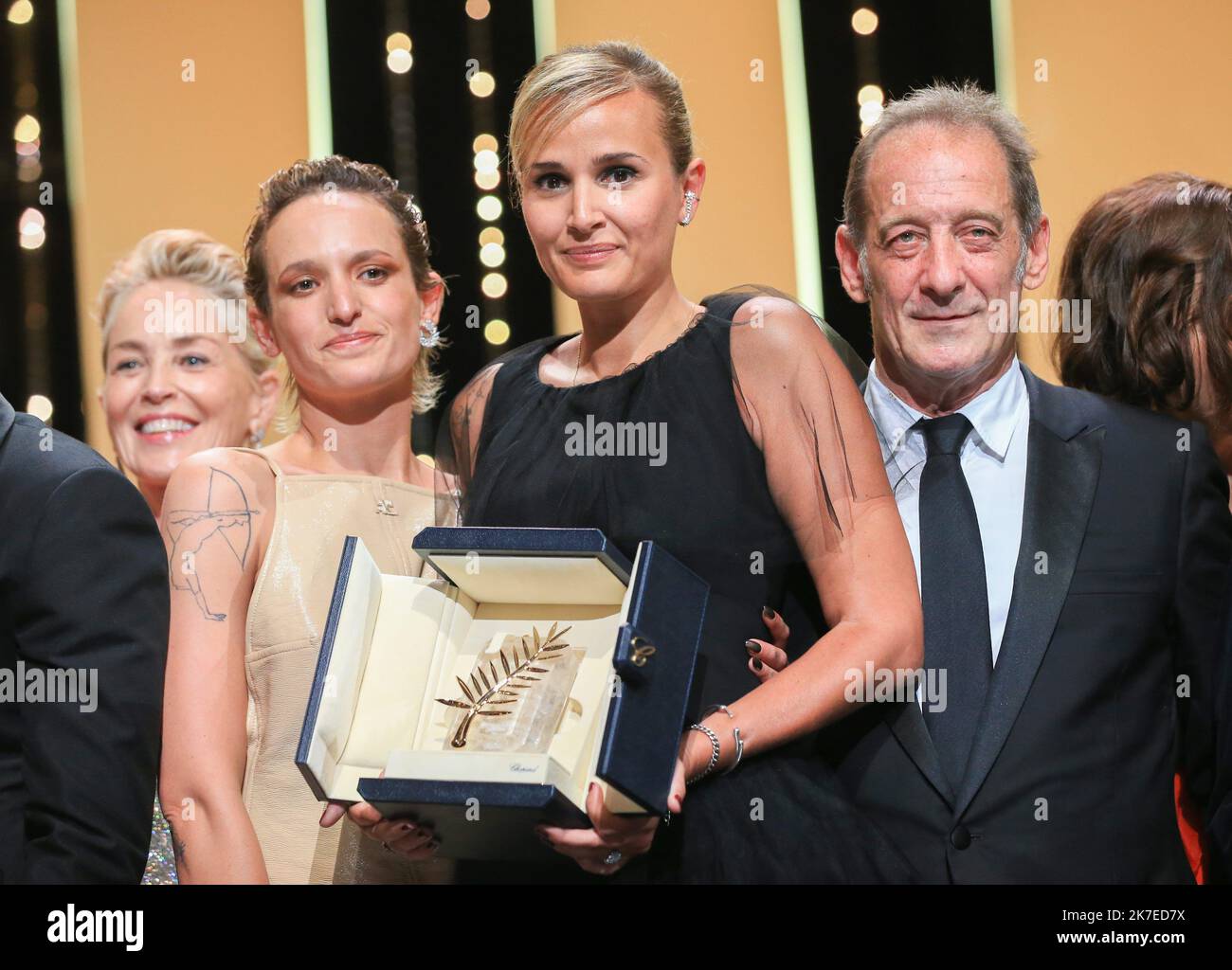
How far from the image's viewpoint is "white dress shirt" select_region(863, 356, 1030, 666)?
2.10 meters

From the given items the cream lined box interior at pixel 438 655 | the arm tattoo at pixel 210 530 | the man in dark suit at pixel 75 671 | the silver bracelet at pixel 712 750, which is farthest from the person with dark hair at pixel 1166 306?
the man in dark suit at pixel 75 671

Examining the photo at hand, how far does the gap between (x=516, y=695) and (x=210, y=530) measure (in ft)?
2.03

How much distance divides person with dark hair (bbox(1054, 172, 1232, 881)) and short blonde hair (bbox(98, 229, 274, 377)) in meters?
1.52

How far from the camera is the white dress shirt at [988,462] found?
210 cm

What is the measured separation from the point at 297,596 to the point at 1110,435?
1.22 meters

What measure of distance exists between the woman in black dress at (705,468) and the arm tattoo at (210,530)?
1.15ft

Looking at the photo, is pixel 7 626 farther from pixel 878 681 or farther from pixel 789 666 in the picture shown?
pixel 878 681

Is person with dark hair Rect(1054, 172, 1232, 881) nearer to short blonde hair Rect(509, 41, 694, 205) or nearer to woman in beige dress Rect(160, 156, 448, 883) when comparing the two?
short blonde hair Rect(509, 41, 694, 205)

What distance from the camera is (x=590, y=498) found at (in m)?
2.06

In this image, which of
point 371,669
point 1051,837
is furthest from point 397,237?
point 1051,837

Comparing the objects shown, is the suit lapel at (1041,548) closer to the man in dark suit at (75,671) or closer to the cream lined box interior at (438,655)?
the cream lined box interior at (438,655)

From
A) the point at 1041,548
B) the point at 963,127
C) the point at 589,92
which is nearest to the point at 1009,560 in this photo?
the point at 1041,548

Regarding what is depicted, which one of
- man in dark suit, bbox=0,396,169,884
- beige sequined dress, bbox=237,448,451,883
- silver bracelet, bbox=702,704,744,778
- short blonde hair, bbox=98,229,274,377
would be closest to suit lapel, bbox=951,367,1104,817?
silver bracelet, bbox=702,704,744,778

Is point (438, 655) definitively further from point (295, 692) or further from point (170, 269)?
point (170, 269)
